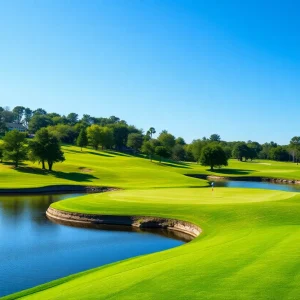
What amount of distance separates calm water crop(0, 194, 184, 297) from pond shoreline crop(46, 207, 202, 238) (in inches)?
64.1

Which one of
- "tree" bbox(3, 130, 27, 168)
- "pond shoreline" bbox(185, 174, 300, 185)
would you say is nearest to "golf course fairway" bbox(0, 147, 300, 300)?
"tree" bbox(3, 130, 27, 168)

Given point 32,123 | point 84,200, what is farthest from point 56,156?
point 32,123

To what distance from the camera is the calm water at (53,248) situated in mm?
21703

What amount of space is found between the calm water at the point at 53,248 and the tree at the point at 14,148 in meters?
43.6

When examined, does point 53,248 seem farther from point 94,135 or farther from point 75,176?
point 94,135

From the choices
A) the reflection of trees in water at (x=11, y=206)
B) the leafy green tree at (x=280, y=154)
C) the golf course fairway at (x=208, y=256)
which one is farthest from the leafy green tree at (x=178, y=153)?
the golf course fairway at (x=208, y=256)

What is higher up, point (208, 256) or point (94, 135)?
point (94, 135)

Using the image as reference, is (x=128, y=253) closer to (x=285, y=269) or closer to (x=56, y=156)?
(x=285, y=269)

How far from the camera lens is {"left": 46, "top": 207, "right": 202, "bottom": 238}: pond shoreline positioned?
33.4 metres

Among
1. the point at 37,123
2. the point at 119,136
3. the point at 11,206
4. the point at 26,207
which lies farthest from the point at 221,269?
the point at 37,123

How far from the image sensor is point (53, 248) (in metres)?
27.6

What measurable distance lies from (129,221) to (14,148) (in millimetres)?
55250

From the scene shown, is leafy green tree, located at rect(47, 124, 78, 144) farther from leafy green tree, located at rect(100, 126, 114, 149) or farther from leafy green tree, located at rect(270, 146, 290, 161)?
leafy green tree, located at rect(270, 146, 290, 161)

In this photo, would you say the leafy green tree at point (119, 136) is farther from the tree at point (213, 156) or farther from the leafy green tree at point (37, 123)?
the tree at point (213, 156)
